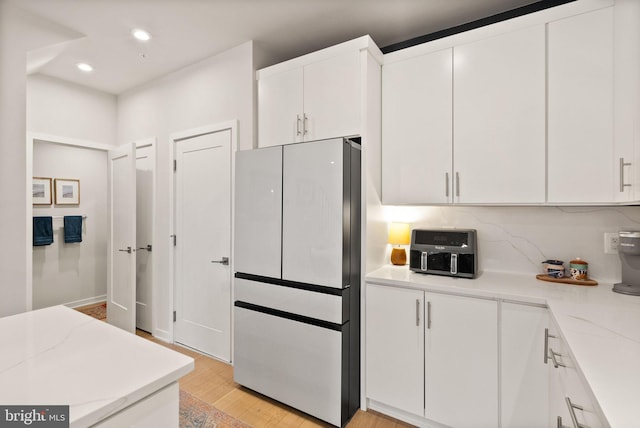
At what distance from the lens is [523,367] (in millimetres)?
1612

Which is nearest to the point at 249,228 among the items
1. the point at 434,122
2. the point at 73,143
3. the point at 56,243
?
the point at 434,122

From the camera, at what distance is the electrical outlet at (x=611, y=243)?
187 centimetres

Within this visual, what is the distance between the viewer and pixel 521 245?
2.13 metres

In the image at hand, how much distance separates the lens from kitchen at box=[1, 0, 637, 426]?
1.92 m

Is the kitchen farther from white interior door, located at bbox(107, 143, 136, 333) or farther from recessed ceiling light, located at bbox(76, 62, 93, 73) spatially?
recessed ceiling light, located at bbox(76, 62, 93, 73)

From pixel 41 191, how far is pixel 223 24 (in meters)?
3.45

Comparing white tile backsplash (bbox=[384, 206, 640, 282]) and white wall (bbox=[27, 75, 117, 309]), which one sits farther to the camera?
white wall (bbox=[27, 75, 117, 309])

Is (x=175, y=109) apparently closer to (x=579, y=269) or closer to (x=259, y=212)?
(x=259, y=212)

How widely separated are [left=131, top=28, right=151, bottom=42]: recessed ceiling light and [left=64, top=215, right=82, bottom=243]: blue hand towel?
9.47 ft

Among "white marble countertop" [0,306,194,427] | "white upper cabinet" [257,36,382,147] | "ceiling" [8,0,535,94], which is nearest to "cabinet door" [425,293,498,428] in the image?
"white upper cabinet" [257,36,382,147]

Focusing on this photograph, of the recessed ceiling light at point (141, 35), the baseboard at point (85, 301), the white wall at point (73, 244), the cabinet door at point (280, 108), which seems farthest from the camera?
the baseboard at point (85, 301)

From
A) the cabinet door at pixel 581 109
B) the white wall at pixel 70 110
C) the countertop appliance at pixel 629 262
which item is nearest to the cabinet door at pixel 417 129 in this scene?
the cabinet door at pixel 581 109

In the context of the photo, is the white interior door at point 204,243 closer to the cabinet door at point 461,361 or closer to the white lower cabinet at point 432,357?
the white lower cabinet at point 432,357

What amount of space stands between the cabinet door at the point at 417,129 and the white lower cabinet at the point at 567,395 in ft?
3.39
